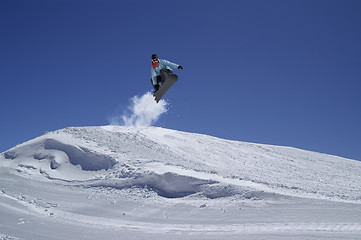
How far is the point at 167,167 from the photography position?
1645 centimetres

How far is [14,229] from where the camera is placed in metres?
9.65

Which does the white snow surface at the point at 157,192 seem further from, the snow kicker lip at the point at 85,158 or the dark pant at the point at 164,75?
the dark pant at the point at 164,75

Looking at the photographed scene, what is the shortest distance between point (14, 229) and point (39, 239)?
1446mm

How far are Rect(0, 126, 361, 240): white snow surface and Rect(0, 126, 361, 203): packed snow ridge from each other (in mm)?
63

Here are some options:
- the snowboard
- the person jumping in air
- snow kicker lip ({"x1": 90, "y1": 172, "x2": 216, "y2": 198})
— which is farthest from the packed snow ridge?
the person jumping in air

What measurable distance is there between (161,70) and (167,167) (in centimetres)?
1034

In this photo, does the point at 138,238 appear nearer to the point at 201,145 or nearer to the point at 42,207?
the point at 42,207

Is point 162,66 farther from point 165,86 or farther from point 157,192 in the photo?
point 157,192

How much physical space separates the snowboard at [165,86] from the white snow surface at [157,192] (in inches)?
196

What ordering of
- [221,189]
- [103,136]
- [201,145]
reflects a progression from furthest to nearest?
[201,145] < [103,136] < [221,189]

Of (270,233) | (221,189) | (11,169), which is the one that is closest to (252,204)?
(221,189)

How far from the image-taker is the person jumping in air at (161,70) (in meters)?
6.82

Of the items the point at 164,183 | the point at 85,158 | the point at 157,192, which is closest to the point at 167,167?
the point at 164,183

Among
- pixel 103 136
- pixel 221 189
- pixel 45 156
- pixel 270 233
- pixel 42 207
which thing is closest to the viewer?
pixel 270 233
